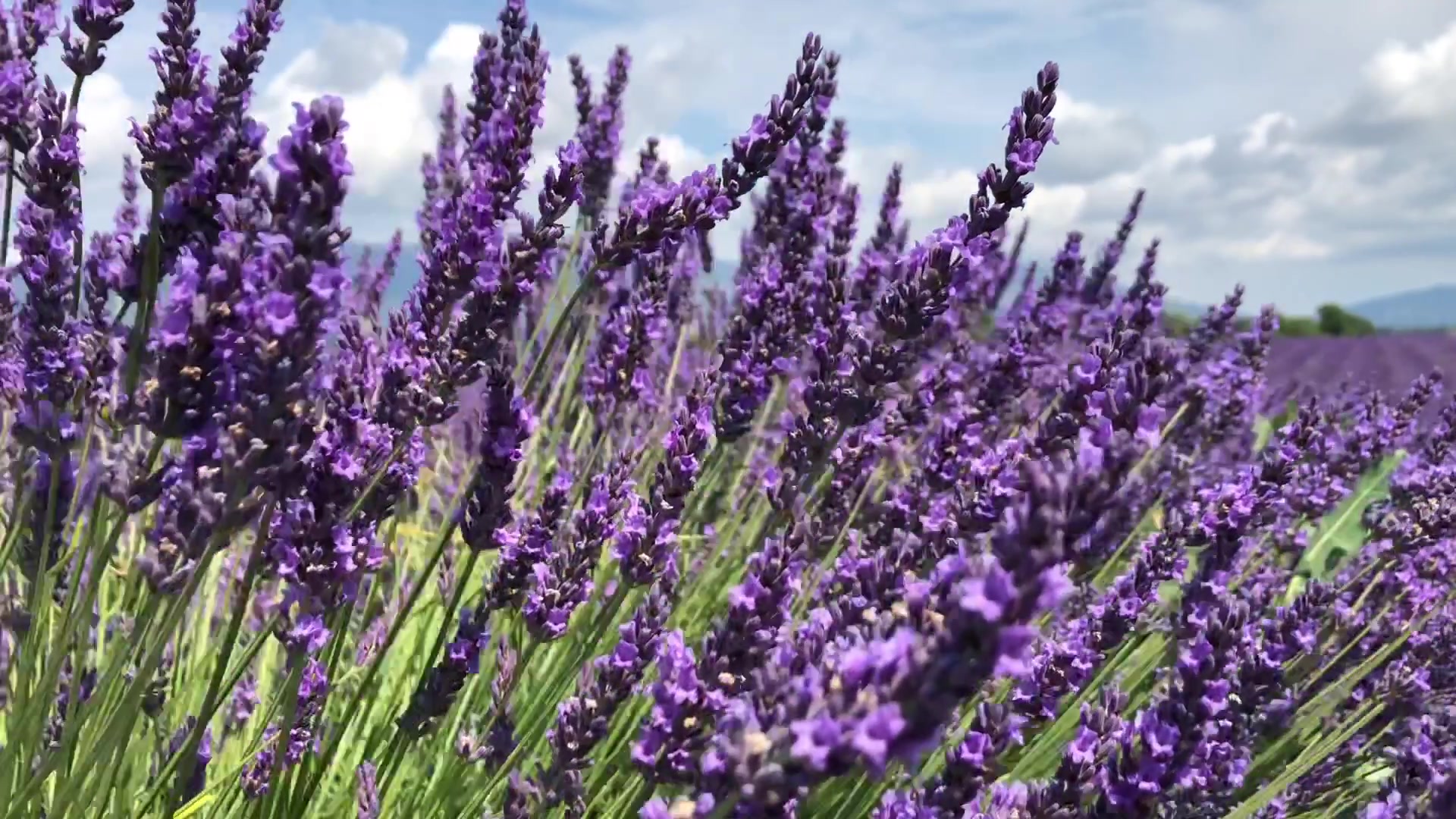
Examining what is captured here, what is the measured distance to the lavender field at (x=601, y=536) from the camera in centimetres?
118

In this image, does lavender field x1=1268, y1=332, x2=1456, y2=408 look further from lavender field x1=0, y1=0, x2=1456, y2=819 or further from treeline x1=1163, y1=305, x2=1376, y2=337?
treeline x1=1163, y1=305, x2=1376, y2=337

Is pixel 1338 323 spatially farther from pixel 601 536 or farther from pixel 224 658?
pixel 224 658

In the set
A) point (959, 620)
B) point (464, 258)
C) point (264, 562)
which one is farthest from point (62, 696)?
point (959, 620)

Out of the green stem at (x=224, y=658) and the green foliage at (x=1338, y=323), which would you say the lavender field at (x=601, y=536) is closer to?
the green stem at (x=224, y=658)

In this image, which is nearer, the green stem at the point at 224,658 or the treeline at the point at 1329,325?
the green stem at the point at 224,658

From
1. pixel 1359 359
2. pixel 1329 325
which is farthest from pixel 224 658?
pixel 1329 325

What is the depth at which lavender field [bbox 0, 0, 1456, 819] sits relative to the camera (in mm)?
1177

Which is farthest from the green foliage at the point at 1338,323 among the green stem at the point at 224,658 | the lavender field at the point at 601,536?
the green stem at the point at 224,658

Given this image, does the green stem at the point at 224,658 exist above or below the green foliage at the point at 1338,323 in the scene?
below

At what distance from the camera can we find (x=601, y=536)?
6.34 ft

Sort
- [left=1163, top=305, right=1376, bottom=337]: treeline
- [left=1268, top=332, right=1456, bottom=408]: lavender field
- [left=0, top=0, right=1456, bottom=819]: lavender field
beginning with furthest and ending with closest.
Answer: [left=1163, top=305, right=1376, bottom=337]: treeline → [left=1268, top=332, right=1456, bottom=408]: lavender field → [left=0, top=0, right=1456, bottom=819]: lavender field

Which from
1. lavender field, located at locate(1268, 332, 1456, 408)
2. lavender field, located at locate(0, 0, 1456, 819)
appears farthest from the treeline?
lavender field, located at locate(0, 0, 1456, 819)

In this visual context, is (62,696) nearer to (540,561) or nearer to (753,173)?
(540,561)

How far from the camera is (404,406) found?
5.88ft
